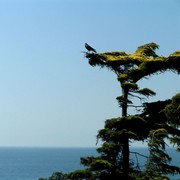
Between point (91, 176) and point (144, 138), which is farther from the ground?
point (144, 138)

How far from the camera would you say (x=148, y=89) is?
17.4 metres

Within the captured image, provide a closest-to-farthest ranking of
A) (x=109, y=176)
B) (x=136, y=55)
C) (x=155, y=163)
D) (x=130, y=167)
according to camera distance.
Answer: (x=155, y=163) → (x=109, y=176) → (x=130, y=167) → (x=136, y=55)

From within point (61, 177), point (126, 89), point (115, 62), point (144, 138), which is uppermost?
point (115, 62)

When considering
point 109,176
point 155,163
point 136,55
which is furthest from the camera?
point 136,55

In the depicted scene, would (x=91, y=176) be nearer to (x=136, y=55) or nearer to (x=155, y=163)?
(x=155, y=163)

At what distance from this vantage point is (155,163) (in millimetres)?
14516

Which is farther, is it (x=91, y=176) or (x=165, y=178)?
(x=91, y=176)

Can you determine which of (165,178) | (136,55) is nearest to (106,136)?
(165,178)

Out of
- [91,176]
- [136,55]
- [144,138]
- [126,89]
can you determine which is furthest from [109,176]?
[136,55]

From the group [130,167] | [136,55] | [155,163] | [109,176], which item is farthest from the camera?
[136,55]

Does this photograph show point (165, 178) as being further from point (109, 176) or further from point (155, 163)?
point (109, 176)

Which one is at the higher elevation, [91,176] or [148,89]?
[148,89]

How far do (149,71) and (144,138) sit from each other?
2.53 metres

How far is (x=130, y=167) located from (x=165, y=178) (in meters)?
2.62
